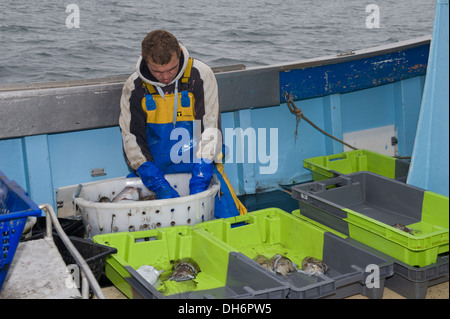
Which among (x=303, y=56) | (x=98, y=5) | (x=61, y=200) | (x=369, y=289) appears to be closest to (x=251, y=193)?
(x=61, y=200)

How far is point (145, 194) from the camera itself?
3.29 meters

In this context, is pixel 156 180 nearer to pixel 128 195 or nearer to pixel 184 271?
pixel 128 195

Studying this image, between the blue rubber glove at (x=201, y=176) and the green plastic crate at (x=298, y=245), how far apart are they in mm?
207

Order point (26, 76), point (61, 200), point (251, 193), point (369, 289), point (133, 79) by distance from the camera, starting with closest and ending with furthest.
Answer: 1. point (369, 289)
2. point (133, 79)
3. point (61, 200)
4. point (251, 193)
5. point (26, 76)

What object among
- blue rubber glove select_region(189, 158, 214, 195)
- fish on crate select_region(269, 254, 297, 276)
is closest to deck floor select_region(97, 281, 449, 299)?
fish on crate select_region(269, 254, 297, 276)

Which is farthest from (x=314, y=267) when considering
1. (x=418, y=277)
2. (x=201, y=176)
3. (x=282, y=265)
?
(x=201, y=176)

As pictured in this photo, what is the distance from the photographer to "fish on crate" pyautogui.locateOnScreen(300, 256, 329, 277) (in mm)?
2772

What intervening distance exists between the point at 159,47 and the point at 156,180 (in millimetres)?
705

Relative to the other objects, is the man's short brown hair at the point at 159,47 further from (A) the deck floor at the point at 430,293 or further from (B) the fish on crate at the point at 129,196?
(A) the deck floor at the point at 430,293

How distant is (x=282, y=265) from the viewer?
9.27 ft

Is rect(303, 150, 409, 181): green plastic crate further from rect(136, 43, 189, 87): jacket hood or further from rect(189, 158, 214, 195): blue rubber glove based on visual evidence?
rect(136, 43, 189, 87): jacket hood

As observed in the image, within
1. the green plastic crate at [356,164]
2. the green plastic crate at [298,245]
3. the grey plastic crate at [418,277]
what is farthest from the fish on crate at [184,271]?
the green plastic crate at [356,164]

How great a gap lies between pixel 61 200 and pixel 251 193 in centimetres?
132
